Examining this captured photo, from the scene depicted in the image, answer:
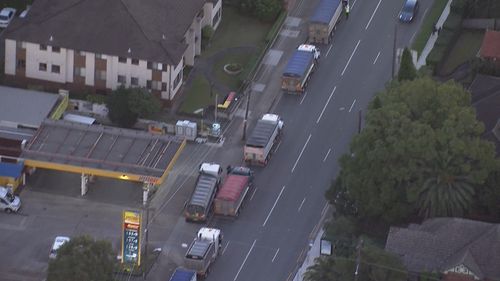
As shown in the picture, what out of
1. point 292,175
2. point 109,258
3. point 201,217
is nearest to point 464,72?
point 292,175

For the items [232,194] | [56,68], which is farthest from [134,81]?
[232,194]

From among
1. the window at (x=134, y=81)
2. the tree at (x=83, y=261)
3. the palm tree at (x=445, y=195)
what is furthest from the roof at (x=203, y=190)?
the palm tree at (x=445, y=195)

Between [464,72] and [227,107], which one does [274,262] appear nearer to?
[227,107]

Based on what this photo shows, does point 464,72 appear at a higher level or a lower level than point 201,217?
higher

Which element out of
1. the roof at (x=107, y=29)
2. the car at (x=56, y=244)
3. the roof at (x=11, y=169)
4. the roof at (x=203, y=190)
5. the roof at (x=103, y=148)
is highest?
the roof at (x=107, y=29)

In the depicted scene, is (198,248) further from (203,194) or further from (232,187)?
(232,187)

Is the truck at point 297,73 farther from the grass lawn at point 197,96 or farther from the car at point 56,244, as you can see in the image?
the car at point 56,244

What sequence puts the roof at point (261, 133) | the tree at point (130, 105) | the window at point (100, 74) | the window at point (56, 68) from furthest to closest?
the window at point (56, 68) → the window at point (100, 74) → the tree at point (130, 105) → the roof at point (261, 133)
